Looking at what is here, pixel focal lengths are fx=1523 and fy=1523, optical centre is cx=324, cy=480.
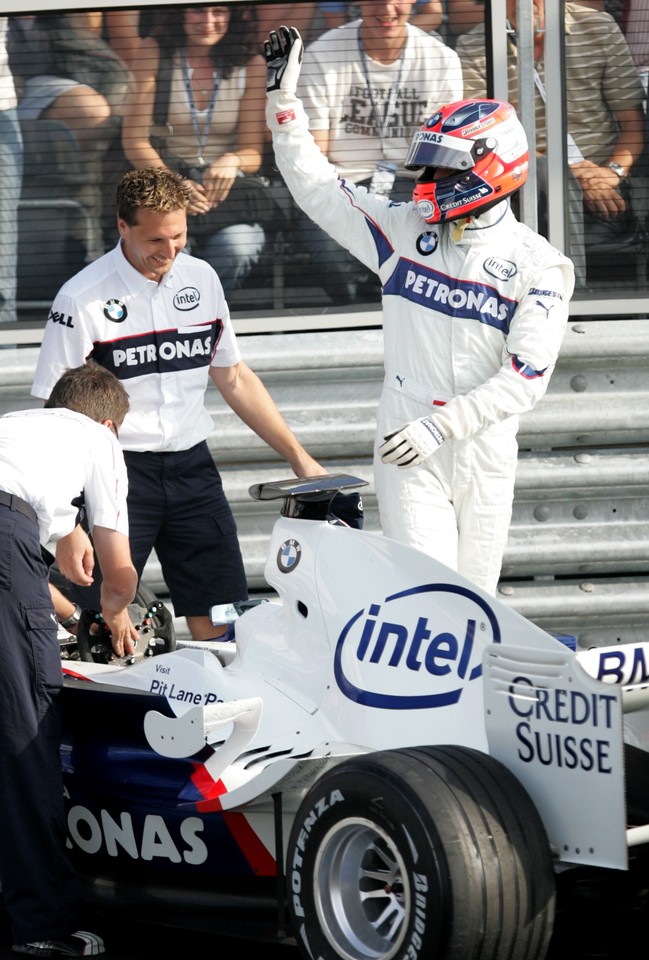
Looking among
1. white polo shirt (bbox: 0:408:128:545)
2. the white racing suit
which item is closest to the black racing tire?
white polo shirt (bbox: 0:408:128:545)

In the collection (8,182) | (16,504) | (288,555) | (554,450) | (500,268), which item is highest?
(8,182)

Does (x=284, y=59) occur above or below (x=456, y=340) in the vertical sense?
above

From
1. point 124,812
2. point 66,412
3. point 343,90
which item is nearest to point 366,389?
point 343,90

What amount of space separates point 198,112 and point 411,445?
2040mm

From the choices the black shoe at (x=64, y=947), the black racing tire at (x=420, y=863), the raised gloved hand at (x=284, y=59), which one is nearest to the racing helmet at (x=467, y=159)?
the raised gloved hand at (x=284, y=59)

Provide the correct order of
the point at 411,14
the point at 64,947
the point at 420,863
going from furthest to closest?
1. the point at 411,14
2. the point at 64,947
3. the point at 420,863

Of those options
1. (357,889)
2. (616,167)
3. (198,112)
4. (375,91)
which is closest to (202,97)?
(198,112)

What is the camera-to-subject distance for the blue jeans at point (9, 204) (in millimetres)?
5836

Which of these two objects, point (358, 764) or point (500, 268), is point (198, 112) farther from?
point (358, 764)

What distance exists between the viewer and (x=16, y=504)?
3850 mm

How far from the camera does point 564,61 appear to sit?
227 inches

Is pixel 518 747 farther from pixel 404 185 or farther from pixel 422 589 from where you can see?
pixel 404 185

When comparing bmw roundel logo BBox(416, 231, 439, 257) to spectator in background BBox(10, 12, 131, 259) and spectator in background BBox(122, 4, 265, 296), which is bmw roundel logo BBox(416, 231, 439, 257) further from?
spectator in background BBox(10, 12, 131, 259)

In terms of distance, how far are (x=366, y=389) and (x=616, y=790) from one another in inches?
122
